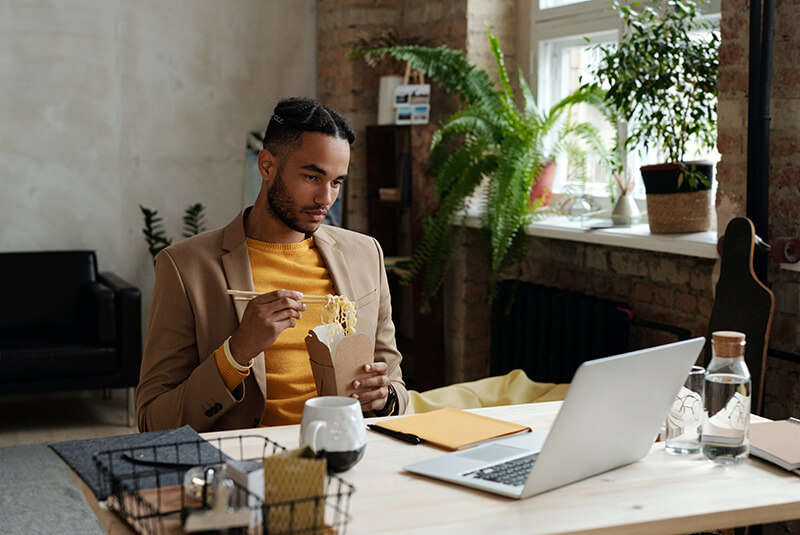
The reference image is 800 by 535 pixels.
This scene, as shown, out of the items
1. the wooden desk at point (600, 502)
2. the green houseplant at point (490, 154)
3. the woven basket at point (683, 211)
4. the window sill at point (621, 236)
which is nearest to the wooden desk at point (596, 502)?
the wooden desk at point (600, 502)

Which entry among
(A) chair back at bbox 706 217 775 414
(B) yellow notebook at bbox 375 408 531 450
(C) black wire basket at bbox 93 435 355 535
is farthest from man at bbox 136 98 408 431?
(A) chair back at bbox 706 217 775 414

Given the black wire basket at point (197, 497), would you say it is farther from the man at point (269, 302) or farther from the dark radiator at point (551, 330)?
the dark radiator at point (551, 330)

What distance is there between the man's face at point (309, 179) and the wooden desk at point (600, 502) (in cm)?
76

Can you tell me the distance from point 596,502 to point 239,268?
107cm

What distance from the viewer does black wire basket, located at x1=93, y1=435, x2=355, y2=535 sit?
3.64 ft

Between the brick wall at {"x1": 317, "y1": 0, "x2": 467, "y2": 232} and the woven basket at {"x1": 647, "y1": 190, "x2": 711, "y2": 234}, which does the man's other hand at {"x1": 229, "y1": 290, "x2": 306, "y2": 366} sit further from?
the brick wall at {"x1": 317, "y1": 0, "x2": 467, "y2": 232}

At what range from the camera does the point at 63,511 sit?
11.2ft

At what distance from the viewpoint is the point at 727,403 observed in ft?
4.85

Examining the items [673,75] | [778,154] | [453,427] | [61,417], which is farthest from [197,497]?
[61,417]

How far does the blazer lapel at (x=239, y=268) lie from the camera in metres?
2.00

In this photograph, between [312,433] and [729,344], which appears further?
[729,344]

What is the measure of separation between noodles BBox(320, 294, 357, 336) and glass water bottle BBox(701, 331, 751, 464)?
783mm

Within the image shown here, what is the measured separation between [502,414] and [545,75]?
288 centimetres

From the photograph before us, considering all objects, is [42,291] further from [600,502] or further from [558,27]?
[600,502]
